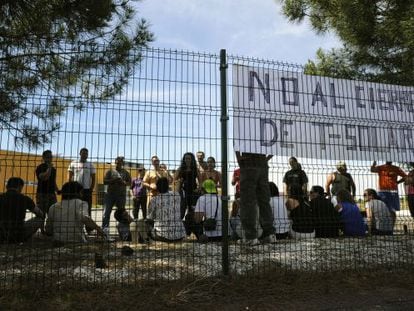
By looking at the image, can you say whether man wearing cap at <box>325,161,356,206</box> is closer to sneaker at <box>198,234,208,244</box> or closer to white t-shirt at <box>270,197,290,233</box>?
white t-shirt at <box>270,197,290,233</box>

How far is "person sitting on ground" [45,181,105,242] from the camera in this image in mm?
5681

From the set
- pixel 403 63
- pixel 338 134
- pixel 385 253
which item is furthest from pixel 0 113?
pixel 403 63

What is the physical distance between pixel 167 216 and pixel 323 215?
2.45 meters

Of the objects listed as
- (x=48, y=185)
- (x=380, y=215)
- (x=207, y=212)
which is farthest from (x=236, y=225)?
(x=48, y=185)

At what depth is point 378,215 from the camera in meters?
7.42

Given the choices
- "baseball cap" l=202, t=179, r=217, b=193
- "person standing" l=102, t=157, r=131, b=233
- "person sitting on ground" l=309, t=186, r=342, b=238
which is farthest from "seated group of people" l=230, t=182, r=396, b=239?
"person standing" l=102, t=157, r=131, b=233

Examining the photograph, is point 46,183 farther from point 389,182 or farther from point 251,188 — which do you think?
point 389,182

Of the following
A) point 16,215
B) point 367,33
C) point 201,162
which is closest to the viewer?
point 201,162

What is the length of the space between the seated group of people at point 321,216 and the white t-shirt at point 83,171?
2.31m

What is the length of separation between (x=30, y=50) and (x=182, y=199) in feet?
9.52

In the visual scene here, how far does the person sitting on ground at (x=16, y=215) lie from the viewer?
17.0 feet

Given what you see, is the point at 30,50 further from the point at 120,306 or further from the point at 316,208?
the point at 316,208

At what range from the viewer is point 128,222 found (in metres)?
6.04

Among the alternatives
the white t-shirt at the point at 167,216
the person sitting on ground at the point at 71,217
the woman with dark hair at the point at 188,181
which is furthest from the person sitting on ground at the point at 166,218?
the person sitting on ground at the point at 71,217
